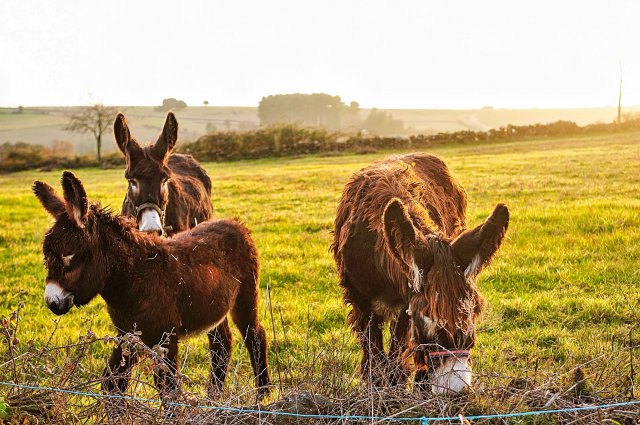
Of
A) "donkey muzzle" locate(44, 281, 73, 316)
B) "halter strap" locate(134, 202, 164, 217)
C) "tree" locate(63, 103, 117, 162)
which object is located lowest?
"donkey muzzle" locate(44, 281, 73, 316)

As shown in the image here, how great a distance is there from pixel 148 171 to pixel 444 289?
421cm

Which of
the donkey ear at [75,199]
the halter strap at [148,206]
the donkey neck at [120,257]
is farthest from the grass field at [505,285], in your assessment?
the halter strap at [148,206]

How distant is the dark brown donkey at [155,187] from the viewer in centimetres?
630

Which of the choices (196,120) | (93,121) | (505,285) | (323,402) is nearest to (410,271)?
(323,402)

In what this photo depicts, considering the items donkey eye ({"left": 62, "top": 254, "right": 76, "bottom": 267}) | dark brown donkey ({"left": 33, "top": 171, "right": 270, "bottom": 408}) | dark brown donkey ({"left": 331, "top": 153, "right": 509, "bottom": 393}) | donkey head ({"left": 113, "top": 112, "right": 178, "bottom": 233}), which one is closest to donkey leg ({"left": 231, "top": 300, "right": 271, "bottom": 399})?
dark brown donkey ({"left": 33, "top": 171, "right": 270, "bottom": 408})

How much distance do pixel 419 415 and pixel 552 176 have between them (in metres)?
16.3

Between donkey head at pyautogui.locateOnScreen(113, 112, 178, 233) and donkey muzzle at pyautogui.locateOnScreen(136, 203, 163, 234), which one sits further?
donkey head at pyautogui.locateOnScreen(113, 112, 178, 233)

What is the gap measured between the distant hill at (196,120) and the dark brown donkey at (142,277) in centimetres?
5776

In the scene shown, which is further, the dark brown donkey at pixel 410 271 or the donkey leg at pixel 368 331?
the donkey leg at pixel 368 331

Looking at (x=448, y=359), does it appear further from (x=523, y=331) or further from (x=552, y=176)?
(x=552, y=176)

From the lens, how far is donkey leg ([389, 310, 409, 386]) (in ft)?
13.6

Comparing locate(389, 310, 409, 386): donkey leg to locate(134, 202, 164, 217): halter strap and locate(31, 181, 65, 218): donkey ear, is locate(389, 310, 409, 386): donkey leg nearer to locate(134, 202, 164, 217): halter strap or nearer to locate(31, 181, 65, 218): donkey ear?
locate(31, 181, 65, 218): donkey ear

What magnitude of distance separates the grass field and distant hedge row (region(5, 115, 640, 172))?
25.2 m

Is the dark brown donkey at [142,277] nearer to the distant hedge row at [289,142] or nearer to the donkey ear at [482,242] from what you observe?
the donkey ear at [482,242]
